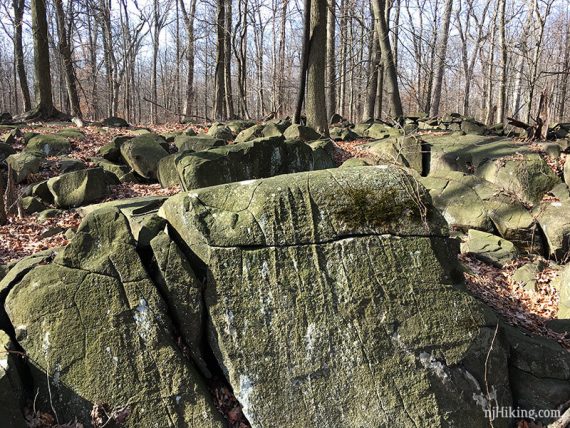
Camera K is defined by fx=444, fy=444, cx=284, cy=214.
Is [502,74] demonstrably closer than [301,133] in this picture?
No

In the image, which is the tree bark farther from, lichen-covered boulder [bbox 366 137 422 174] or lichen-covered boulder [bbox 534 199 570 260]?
lichen-covered boulder [bbox 534 199 570 260]

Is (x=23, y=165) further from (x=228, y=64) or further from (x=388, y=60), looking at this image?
(x=228, y=64)

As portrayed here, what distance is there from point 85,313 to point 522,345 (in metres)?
4.69

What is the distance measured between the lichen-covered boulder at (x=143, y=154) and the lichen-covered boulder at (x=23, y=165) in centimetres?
199

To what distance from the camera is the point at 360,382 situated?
4367mm

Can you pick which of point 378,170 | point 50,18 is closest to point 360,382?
point 378,170

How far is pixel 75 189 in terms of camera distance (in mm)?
9180

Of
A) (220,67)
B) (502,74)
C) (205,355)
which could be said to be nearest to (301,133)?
(205,355)

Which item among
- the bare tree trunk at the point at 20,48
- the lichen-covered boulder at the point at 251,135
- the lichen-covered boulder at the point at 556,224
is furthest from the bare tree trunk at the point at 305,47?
the bare tree trunk at the point at 20,48

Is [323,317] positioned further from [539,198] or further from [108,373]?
[539,198]

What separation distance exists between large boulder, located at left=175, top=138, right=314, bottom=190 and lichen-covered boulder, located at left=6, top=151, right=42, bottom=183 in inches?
156

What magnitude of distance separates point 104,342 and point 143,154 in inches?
293

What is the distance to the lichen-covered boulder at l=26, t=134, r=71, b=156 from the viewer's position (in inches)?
475

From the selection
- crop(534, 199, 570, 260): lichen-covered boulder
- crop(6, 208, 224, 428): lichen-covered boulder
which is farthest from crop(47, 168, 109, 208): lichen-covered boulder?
crop(534, 199, 570, 260): lichen-covered boulder
